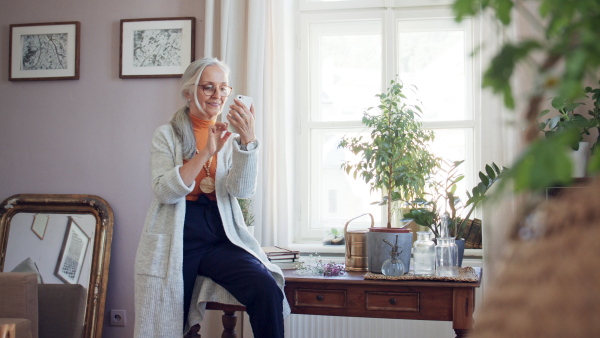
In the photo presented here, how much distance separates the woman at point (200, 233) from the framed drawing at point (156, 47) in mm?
937

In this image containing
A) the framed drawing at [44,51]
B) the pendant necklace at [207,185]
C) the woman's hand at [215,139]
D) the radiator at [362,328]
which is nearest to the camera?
the woman's hand at [215,139]

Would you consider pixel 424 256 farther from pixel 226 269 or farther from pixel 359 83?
pixel 359 83

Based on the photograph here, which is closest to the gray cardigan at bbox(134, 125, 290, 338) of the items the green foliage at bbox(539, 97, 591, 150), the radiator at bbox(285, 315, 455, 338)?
the radiator at bbox(285, 315, 455, 338)

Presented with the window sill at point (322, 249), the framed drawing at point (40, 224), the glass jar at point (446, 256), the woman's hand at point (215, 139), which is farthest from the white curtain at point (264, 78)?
the framed drawing at point (40, 224)

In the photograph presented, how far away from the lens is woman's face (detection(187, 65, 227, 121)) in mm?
2498

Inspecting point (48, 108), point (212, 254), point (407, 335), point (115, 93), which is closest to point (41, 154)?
point (48, 108)

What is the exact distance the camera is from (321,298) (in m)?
2.45

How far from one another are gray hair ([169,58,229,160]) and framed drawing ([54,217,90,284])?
4.05 ft

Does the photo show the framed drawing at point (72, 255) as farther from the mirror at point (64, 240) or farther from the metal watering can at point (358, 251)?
the metal watering can at point (358, 251)

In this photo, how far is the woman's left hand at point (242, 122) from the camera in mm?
2363

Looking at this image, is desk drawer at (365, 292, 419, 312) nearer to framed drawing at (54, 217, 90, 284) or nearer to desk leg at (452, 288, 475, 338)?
desk leg at (452, 288, 475, 338)

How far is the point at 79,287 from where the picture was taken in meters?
3.27

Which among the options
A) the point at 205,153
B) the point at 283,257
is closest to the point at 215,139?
the point at 205,153

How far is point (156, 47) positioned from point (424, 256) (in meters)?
1.90
